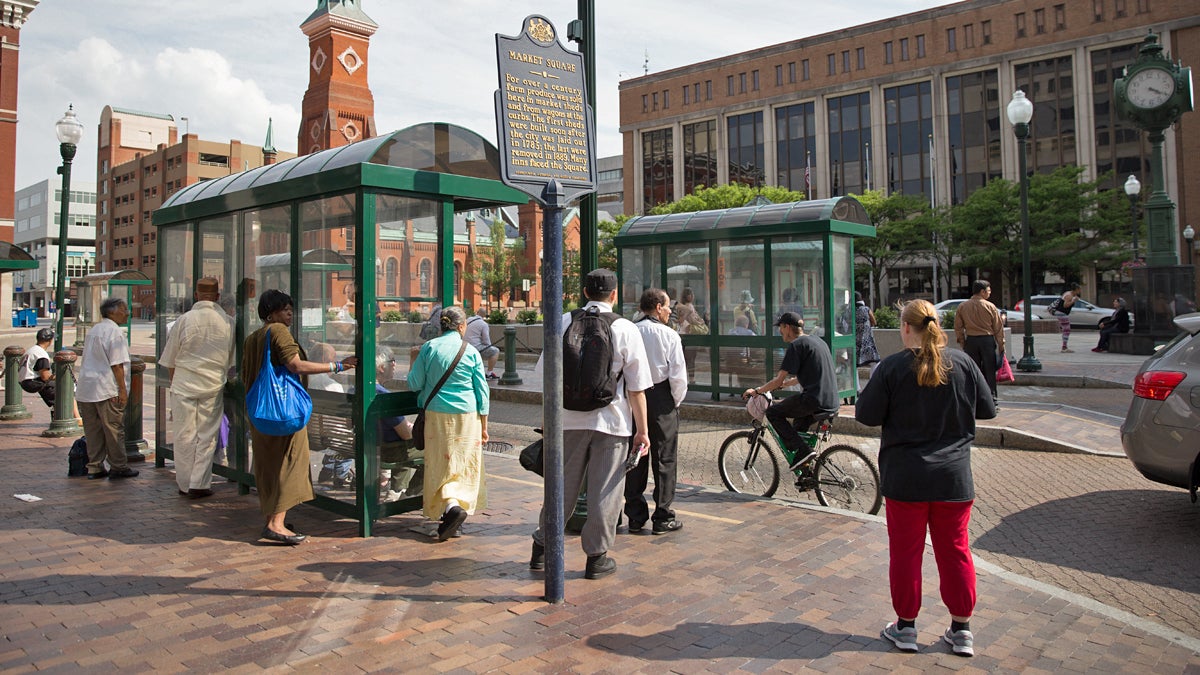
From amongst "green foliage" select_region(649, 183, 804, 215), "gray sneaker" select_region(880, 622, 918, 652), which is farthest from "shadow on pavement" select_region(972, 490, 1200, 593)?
"green foliage" select_region(649, 183, 804, 215)

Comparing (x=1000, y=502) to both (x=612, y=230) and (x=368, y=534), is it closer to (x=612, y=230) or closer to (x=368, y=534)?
(x=368, y=534)

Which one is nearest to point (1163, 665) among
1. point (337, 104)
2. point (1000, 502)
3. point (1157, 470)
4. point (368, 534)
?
point (1157, 470)

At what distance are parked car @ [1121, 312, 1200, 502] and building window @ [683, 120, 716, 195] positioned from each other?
62.6 metres

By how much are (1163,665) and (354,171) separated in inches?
215

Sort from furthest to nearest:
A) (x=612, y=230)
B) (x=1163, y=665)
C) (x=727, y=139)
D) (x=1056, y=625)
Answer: (x=727, y=139) → (x=612, y=230) → (x=1056, y=625) → (x=1163, y=665)

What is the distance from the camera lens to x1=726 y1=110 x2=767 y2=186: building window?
64.9 m

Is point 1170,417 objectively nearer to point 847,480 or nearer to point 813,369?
point 847,480

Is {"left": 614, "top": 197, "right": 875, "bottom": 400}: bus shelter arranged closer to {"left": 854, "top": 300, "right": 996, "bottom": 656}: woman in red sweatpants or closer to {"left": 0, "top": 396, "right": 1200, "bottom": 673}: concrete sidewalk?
{"left": 0, "top": 396, "right": 1200, "bottom": 673}: concrete sidewalk

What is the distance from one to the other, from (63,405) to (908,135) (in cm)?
5655

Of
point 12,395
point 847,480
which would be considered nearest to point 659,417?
point 847,480

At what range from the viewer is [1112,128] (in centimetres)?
5075

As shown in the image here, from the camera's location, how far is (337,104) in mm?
69312

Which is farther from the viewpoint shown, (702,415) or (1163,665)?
(702,415)

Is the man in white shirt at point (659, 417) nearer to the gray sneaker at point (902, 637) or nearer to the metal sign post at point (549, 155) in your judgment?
the metal sign post at point (549, 155)
